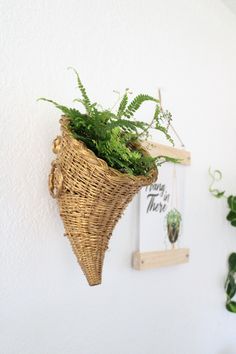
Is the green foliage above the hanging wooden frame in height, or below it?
below

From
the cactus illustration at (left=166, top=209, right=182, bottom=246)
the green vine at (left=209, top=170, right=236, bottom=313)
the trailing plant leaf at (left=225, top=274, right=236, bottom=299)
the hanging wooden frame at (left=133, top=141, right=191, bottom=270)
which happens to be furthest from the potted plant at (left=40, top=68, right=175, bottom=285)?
the trailing plant leaf at (left=225, top=274, right=236, bottom=299)

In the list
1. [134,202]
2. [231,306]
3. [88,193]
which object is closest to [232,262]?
[231,306]

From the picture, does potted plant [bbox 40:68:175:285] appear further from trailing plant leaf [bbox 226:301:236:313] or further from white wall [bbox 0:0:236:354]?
trailing plant leaf [bbox 226:301:236:313]

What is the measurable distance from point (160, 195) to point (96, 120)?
43cm

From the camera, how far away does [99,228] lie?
1.96 ft

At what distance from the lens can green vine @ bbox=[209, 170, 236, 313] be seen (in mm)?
1162

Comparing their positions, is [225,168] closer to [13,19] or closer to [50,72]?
[50,72]

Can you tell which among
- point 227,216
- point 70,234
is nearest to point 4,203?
point 70,234

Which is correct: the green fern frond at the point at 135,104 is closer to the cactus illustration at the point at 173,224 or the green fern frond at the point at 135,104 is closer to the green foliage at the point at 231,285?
the cactus illustration at the point at 173,224

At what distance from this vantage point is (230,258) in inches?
48.3

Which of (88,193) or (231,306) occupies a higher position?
(88,193)

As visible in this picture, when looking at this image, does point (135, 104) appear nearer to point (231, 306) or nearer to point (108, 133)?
point (108, 133)

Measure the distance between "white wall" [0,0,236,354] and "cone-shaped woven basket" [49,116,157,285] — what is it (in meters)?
0.09

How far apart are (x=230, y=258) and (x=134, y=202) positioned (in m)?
0.59
